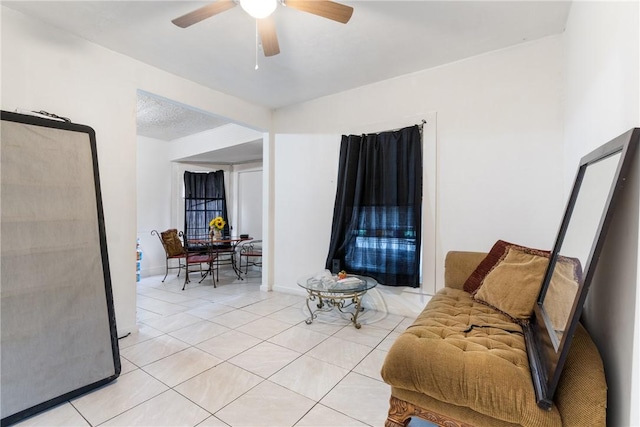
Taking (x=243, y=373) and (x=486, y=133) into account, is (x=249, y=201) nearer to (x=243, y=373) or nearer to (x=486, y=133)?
(x=243, y=373)

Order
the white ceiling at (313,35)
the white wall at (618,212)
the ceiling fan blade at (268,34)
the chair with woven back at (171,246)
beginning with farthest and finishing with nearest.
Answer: the chair with woven back at (171,246), the white ceiling at (313,35), the ceiling fan blade at (268,34), the white wall at (618,212)

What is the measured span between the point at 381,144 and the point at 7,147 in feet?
10.1

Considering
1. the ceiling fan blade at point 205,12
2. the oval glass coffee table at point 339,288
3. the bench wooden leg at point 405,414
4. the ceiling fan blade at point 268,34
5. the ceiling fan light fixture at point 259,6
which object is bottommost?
the bench wooden leg at point 405,414

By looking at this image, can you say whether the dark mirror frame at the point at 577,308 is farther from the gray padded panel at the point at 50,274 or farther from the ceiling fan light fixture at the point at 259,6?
the gray padded panel at the point at 50,274

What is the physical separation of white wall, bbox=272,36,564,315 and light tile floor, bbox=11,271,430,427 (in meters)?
1.07

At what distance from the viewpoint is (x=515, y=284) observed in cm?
194

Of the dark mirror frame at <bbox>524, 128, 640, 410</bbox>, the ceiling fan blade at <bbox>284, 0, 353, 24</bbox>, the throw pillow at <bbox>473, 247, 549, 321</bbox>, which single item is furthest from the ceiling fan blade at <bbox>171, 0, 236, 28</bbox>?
the throw pillow at <bbox>473, 247, 549, 321</bbox>

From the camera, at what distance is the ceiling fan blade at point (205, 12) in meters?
1.82

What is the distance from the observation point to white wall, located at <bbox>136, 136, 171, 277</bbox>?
5.60 meters

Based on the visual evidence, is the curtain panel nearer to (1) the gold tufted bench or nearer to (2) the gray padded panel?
(1) the gold tufted bench

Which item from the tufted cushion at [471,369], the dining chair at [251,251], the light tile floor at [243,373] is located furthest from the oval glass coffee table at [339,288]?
the dining chair at [251,251]

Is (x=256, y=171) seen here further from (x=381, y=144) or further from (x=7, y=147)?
(x=7, y=147)

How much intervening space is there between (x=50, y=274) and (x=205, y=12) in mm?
1964

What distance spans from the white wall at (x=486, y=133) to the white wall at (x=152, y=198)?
13.5 feet
